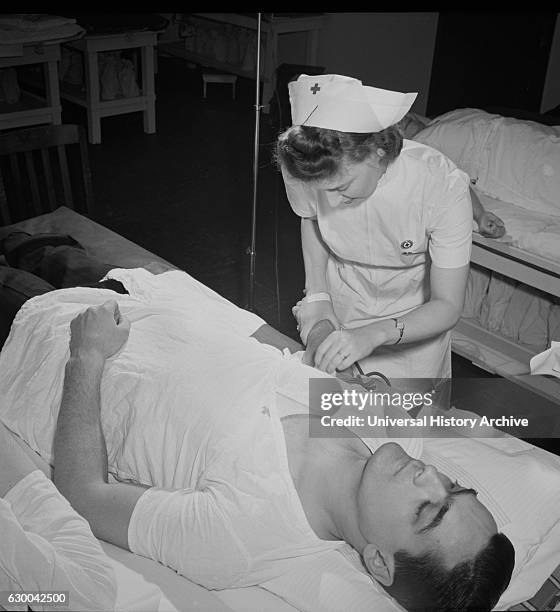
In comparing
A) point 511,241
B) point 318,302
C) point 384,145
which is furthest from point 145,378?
point 511,241

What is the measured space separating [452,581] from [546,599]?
22 cm

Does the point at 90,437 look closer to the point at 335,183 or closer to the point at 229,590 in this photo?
the point at 229,590

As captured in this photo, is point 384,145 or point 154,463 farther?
point 384,145

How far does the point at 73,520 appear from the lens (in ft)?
3.70

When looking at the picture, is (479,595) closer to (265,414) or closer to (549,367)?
(265,414)

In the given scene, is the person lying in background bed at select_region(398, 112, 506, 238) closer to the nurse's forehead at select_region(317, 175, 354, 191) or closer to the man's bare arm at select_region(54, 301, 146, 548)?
the nurse's forehead at select_region(317, 175, 354, 191)

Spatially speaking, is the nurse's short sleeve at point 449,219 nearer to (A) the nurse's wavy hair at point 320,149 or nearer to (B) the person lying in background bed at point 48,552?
(A) the nurse's wavy hair at point 320,149

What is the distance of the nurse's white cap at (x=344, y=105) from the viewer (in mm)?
1238

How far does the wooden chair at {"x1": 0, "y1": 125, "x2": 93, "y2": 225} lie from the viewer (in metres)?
1.38

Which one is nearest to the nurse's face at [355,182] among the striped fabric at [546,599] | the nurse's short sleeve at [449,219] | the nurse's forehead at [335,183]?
the nurse's forehead at [335,183]

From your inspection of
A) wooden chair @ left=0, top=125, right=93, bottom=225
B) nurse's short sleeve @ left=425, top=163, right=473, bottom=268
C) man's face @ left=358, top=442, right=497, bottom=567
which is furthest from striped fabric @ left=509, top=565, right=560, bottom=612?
wooden chair @ left=0, top=125, right=93, bottom=225

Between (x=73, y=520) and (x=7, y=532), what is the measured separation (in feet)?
0.39

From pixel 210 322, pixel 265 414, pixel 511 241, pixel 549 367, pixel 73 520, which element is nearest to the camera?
pixel 73 520

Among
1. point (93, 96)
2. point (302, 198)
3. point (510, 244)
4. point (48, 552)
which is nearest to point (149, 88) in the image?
point (93, 96)
